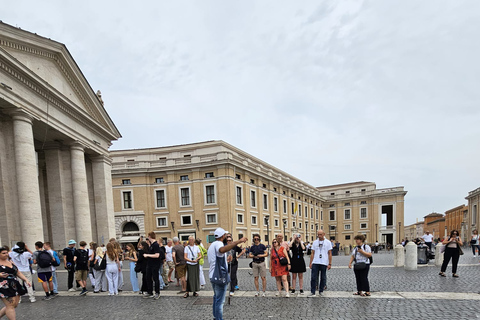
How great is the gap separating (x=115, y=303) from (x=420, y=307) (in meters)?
7.41

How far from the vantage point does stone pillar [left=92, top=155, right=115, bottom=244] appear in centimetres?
2515

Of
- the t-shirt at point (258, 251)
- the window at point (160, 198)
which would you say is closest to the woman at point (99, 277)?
the t-shirt at point (258, 251)

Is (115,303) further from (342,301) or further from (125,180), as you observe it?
(125,180)

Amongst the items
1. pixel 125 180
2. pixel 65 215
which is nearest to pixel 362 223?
pixel 125 180

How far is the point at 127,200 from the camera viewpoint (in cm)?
3822

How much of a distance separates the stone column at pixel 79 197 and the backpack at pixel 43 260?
46.5 feet

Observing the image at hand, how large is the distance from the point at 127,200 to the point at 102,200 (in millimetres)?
13237

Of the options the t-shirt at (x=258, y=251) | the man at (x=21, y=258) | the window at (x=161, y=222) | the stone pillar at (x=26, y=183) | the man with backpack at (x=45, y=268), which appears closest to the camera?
the t-shirt at (x=258, y=251)

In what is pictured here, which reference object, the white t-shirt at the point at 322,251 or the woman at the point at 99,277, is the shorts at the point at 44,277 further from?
the white t-shirt at the point at 322,251

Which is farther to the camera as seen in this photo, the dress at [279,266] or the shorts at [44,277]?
the shorts at [44,277]

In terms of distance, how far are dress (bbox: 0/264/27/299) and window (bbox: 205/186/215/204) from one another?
3139 centimetres

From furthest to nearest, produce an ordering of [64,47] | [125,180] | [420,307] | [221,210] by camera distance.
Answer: [125,180]
[221,210]
[64,47]
[420,307]

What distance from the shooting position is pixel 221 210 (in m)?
35.8

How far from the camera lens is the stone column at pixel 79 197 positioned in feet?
70.4
